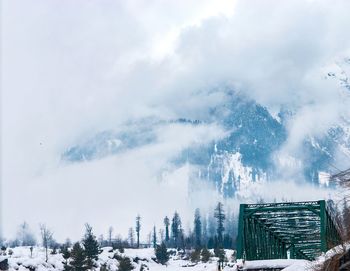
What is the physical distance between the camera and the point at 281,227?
48469mm

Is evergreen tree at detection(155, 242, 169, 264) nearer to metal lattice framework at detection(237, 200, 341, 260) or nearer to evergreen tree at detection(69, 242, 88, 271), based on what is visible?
evergreen tree at detection(69, 242, 88, 271)

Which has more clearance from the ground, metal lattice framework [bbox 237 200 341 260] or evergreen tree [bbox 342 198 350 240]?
metal lattice framework [bbox 237 200 341 260]

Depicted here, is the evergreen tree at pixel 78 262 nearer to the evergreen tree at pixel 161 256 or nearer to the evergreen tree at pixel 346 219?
the evergreen tree at pixel 161 256

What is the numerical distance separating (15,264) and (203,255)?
42821mm

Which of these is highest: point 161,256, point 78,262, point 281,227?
point 281,227

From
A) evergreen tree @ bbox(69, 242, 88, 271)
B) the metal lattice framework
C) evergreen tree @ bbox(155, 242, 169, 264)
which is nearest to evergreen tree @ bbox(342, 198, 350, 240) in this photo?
the metal lattice framework

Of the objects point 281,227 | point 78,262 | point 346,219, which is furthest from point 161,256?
point 346,219

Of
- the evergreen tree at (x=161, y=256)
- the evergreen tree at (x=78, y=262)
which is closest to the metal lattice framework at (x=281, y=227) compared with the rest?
the evergreen tree at (x=78, y=262)

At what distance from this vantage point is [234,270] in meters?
28.6

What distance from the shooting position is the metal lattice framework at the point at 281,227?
120ft

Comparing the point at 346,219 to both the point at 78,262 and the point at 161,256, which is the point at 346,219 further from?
the point at 161,256

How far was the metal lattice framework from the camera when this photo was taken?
120 feet

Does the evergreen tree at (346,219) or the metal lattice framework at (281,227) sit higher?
the metal lattice framework at (281,227)

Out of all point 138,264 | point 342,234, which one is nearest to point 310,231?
point 342,234
